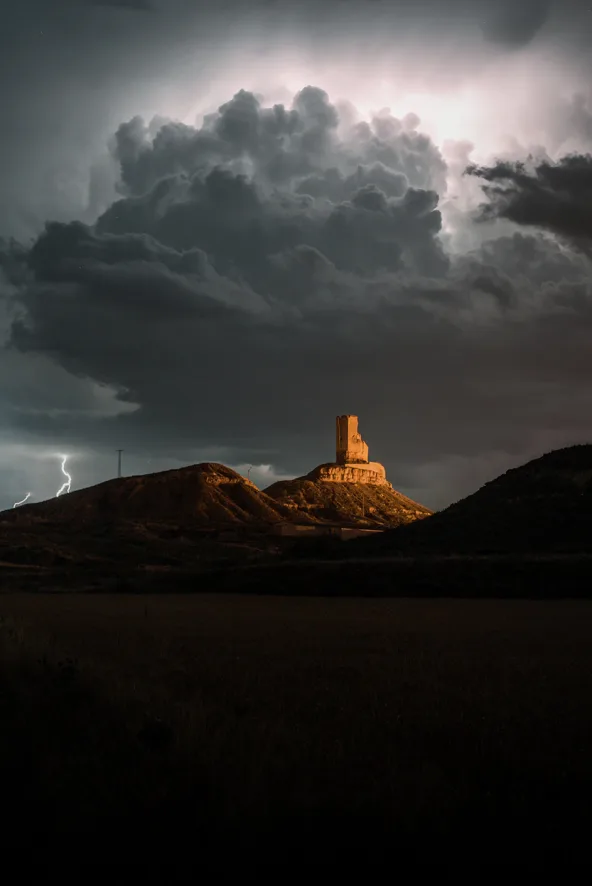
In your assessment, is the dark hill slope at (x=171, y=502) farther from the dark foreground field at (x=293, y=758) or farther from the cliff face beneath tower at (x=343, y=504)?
the dark foreground field at (x=293, y=758)

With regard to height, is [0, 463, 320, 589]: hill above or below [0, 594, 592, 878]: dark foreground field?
above

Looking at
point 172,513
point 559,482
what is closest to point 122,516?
point 172,513

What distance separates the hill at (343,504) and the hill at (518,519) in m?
60.6

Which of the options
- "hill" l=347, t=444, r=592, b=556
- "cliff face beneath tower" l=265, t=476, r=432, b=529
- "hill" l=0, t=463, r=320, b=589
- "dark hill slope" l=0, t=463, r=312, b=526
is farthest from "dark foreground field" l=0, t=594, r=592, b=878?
"cliff face beneath tower" l=265, t=476, r=432, b=529

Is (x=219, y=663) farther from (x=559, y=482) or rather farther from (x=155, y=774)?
(x=559, y=482)

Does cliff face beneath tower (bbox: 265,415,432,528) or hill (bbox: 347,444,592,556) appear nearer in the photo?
hill (bbox: 347,444,592,556)

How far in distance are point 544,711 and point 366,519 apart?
15134 centimetres

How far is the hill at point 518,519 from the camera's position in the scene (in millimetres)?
73500

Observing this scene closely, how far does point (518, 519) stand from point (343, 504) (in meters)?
101

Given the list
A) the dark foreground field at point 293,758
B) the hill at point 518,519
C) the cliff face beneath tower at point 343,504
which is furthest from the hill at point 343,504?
the dark foreground field at point 293,758

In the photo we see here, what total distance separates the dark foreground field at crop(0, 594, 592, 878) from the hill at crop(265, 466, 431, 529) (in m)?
136

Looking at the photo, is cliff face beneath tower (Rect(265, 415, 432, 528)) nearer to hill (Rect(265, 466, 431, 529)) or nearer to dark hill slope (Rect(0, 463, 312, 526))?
hill (Rect(265, 466, 431, 529))

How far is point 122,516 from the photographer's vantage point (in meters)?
157

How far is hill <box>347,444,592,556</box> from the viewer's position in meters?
73.5
